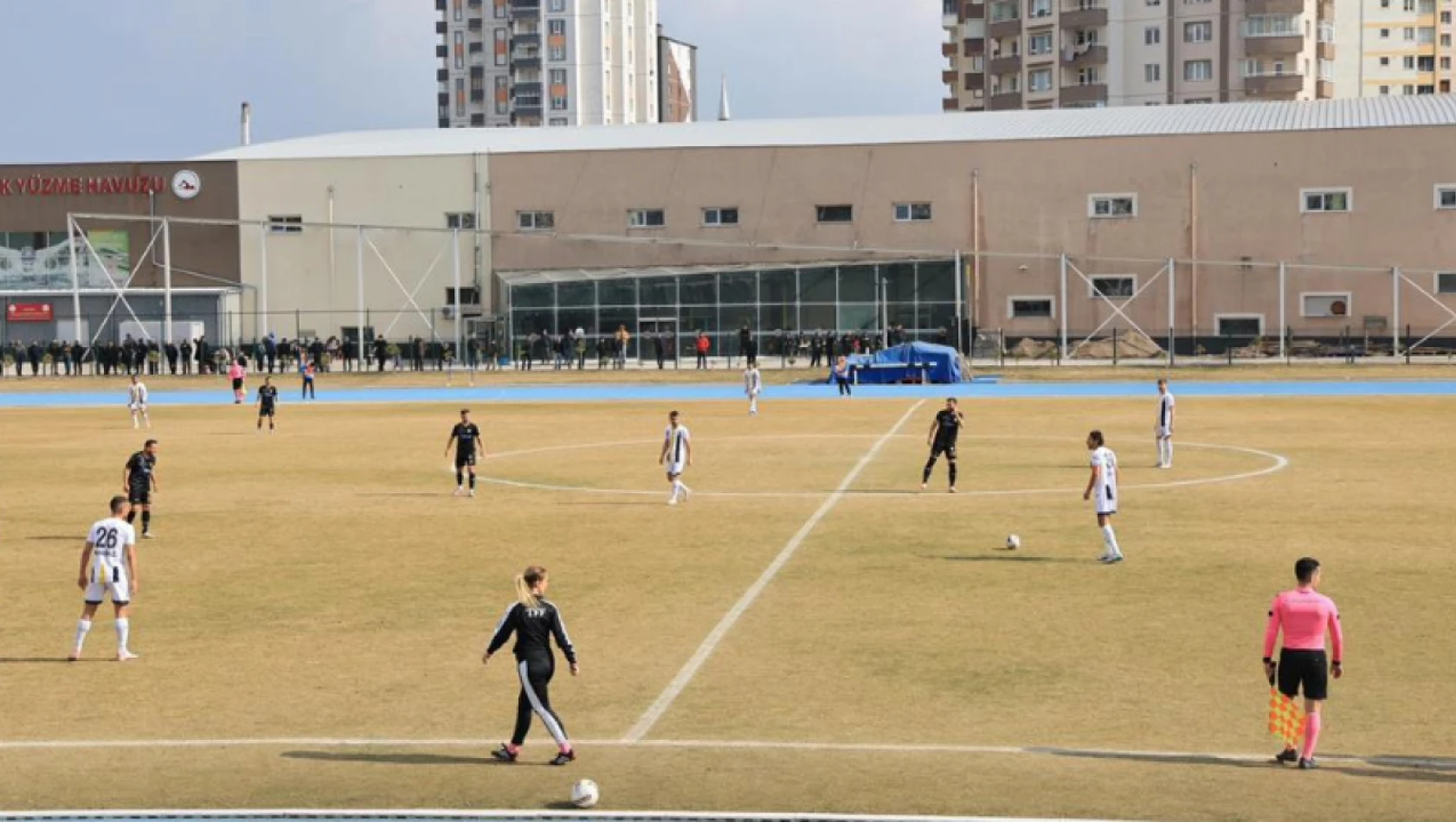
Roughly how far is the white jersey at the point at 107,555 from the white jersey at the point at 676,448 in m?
16.8

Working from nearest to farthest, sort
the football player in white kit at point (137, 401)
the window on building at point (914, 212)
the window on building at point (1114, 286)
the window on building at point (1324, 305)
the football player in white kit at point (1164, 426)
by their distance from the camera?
the football player in white kit at point (1164, 426)
the football player in white kit at point (137, 401)
the window on building at point (1324, 305)
the window on building at point (1114, 286)
the window on building at point (914, 212)

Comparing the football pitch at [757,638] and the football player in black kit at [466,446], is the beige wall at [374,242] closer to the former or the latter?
the football pitch at [757,638]

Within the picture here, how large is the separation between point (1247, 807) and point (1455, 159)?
83.3 meters

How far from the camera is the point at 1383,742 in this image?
1817 centimetres

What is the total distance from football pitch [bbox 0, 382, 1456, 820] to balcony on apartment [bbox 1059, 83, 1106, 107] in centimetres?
11684

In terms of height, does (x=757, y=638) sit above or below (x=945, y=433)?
below

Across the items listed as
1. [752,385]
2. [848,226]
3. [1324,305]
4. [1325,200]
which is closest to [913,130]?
[848,226]

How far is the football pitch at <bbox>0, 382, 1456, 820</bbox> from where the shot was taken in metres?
17.1

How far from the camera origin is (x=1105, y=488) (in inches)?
1160

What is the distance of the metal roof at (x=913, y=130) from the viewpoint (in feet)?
316

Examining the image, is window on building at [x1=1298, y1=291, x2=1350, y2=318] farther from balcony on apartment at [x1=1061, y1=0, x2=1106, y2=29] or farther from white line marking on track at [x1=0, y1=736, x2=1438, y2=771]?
white line marking on track at [x1=0, y1=736, x2=1438, y2=771]

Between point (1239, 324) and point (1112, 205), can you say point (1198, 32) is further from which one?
point (1239, 324)

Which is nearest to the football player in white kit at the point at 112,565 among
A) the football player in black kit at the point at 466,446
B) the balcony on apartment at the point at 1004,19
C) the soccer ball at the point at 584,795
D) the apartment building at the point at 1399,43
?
the soccer ball at the point at 584,795

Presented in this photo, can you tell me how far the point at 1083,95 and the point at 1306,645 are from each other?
150 meters
